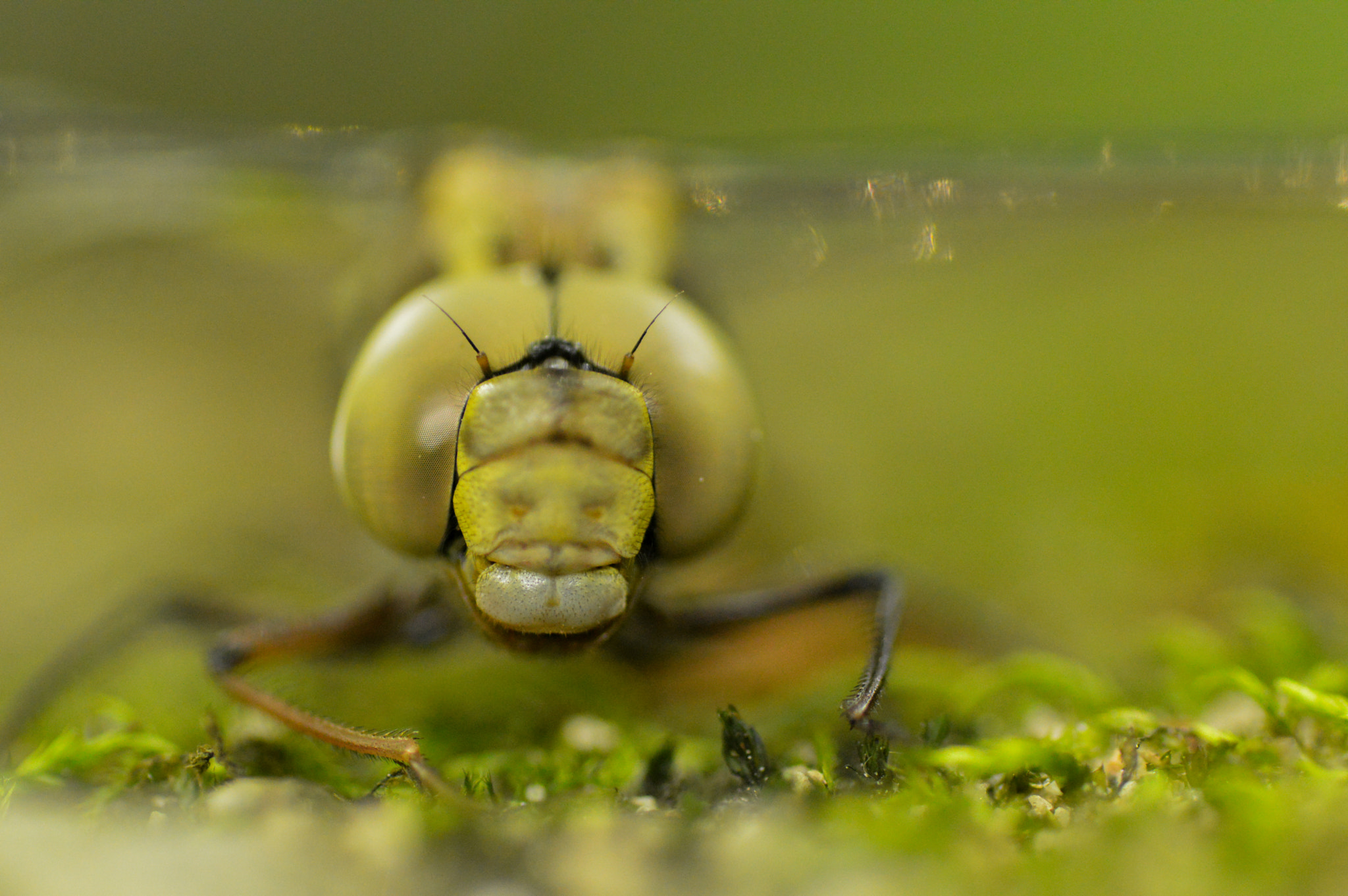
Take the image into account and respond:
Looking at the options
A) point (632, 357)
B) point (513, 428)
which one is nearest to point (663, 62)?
point (632, 357)

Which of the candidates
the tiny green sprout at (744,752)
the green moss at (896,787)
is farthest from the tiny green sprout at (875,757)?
the tiny green sprout at (744,752)

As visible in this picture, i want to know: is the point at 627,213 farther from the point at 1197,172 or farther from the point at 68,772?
the point at 68,772

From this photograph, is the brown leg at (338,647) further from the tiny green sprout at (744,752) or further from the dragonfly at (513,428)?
the tiny green sprout at (744,752)

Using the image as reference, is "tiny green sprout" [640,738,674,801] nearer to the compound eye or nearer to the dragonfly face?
the dragonfly face

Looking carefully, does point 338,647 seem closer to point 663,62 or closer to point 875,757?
point 875,757

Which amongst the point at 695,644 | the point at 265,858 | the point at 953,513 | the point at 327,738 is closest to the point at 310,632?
the point at 327,738
